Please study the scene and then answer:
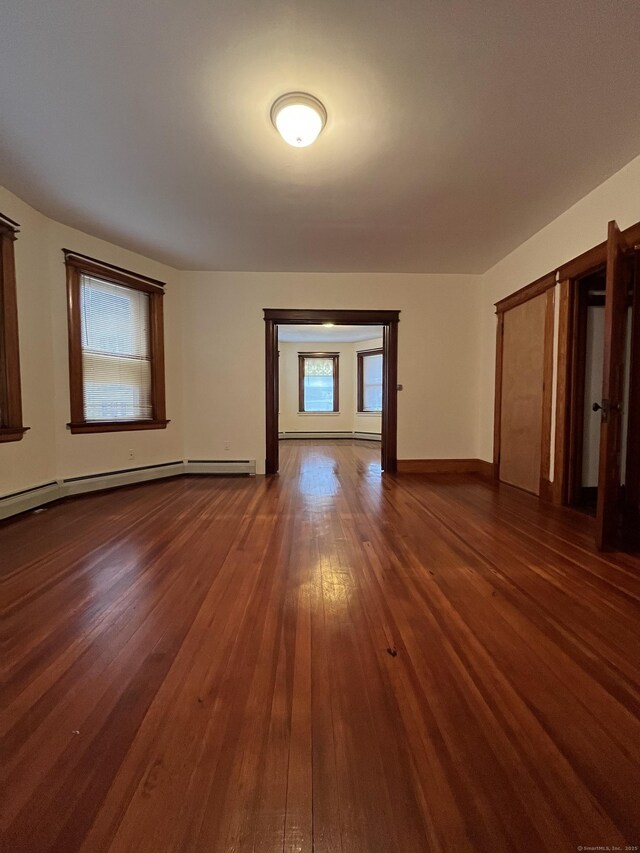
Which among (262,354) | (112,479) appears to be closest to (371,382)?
(262,354)

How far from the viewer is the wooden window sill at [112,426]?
3.58 meters

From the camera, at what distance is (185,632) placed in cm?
139

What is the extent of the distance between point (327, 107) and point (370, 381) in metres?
6.93

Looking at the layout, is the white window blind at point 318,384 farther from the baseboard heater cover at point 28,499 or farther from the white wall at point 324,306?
the baseboard heater cover at point 28,499

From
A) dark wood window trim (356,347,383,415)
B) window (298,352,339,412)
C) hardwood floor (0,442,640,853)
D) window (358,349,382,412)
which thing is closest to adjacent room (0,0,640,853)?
hardwood floor (0,442,640,853)

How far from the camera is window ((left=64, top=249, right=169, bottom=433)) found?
3.55 meters

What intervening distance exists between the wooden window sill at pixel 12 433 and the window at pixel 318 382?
6476mm

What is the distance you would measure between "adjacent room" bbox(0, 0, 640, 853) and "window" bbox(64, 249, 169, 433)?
3 cm

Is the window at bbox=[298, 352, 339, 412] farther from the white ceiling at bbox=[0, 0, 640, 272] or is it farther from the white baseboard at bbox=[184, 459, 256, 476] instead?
the white ceiling at bbox=[0, 0, 640, 272]

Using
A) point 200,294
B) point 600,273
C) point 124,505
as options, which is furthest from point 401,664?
point 200,294

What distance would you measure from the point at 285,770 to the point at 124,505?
2.99 m

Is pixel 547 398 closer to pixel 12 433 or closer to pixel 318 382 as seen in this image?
pixel 12 433

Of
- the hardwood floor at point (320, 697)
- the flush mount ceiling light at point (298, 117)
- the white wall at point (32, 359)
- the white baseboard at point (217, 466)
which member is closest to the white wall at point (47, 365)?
the white wall at point (32, 359)

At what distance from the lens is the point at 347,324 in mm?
4672
